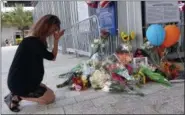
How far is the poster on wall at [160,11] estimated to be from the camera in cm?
418

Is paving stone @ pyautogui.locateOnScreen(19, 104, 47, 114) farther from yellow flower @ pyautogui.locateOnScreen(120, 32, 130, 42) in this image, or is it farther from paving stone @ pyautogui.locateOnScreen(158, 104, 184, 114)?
yellow flower @ pyautogui.locateOnScreen(120, 32, 130, 42)

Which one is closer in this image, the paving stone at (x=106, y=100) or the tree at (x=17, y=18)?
the paving stone at (x=106, y=100)

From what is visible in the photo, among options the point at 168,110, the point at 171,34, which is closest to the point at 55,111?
the point at 168,110

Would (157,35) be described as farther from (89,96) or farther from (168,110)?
(168,110)

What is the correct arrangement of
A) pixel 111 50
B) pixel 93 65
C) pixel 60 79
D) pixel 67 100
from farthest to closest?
pixel 111 50
pixel 60 79
pixel 93 65
pixel 67 100

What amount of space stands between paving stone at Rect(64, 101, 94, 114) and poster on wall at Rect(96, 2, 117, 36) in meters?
2.29

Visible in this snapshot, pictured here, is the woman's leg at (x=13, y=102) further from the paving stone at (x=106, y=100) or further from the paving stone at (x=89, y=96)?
the paving stone at (x=106, y=100)

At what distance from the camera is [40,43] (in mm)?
2520

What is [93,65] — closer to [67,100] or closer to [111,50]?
[67,100]

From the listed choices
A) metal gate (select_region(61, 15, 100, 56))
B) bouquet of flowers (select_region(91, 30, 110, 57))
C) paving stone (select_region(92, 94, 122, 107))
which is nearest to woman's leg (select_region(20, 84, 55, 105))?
paving stone (select_region(92, 94, 122, 107))

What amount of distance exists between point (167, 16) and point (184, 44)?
559 millimetres

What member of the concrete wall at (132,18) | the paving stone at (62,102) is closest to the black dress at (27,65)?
the paving stone at (62,102)

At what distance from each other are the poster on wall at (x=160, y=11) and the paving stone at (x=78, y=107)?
2179 millimetres

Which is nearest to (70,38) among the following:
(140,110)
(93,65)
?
(93,65)
